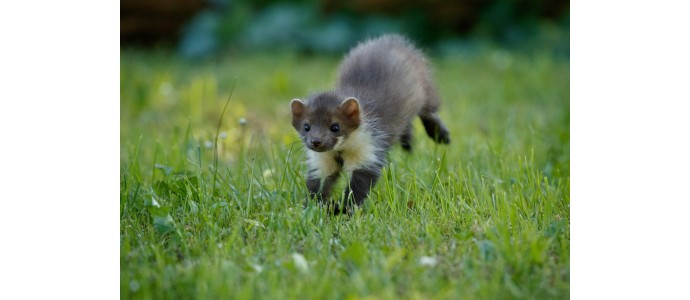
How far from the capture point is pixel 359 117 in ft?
17.5

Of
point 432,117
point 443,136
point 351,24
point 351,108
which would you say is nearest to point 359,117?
point 351,108

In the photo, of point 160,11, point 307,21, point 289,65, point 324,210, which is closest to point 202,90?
point 289,65

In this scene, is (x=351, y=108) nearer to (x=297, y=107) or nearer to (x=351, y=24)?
(x=297, y=107)

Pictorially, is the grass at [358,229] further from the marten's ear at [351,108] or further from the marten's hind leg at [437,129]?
the marten's ear at [351,108]

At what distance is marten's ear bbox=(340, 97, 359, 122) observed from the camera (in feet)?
17.2

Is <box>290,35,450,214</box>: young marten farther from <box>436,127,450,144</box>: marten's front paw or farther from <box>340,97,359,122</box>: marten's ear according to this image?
<box>436,127,450,144</box>: marten's front paw

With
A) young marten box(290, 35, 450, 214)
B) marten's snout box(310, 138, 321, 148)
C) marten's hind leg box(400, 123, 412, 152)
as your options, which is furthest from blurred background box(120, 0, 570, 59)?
marten's snout box(310, 138, 321, 148)

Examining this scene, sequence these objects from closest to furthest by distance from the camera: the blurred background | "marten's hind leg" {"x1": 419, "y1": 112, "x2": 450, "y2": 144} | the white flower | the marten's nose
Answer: the white flower → the marten's nose → "marten's hind leg" {"x1": 419, "y1": 112, "x2": 450, "y2": 144} → the blurred background

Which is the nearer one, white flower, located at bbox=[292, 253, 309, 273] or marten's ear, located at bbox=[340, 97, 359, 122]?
white flower, located at bbox=[292, 253, 309, 273]

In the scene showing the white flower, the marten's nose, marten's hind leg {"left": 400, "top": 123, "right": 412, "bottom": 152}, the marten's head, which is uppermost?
the marten's head

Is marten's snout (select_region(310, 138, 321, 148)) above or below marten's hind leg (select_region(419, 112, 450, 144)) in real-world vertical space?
above

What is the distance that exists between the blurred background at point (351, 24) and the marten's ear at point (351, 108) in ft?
21.1

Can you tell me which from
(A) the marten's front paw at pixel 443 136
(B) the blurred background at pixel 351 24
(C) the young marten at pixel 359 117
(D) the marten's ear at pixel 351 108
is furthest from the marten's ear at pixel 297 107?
(B) the blurred background at pixel 351 24

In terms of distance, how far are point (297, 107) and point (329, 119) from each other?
28 cm
